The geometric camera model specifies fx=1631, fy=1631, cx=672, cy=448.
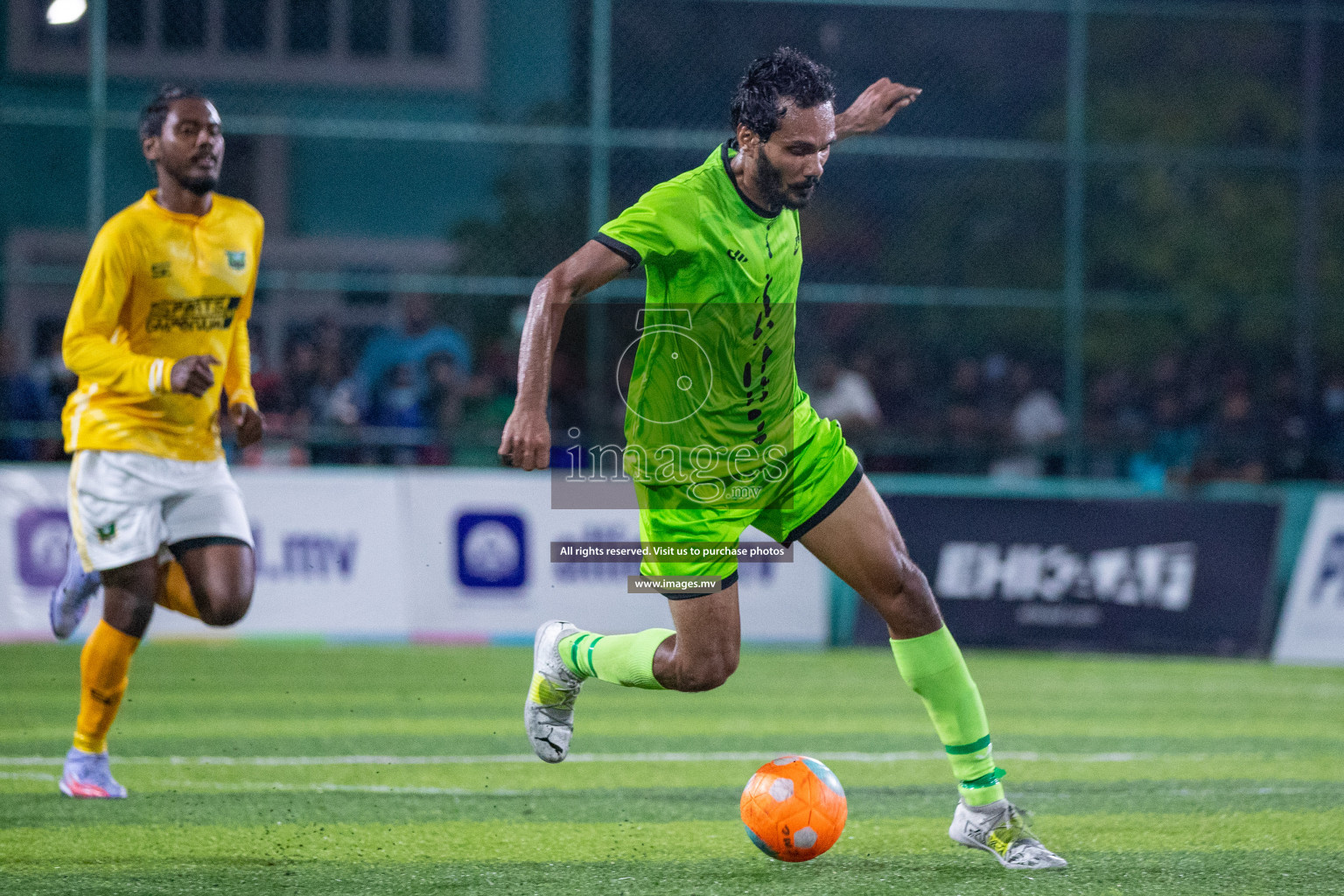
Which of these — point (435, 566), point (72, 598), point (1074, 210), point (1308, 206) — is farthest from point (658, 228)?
point (1308, 206)

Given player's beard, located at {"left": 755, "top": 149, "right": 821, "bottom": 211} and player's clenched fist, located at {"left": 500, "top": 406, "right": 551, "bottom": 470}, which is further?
player's beard, located at {"left": 755, "top": 149, "right": 821, "bottom": 211}

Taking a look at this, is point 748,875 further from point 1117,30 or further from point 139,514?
point 1117,30

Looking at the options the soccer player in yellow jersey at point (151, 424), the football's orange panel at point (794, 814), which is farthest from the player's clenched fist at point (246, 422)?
the football's orange panel at point (794, 814)

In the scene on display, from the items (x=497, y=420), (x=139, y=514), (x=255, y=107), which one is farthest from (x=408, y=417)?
(x=139, y=514)

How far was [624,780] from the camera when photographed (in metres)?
6.80

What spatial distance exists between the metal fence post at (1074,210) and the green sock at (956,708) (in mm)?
10424

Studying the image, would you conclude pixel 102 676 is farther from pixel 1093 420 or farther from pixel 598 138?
pixel 1093 420

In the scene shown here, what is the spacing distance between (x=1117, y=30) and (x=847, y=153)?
6.24 meters

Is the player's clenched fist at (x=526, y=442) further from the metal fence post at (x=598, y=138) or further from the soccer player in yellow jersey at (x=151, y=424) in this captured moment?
the metal fence post at (x=598, y=138)

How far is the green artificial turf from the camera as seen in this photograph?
4879mm

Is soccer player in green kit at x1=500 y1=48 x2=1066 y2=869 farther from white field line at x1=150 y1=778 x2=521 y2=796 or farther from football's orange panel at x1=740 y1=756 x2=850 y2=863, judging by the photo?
white field line at x1=150 y1=778 x2=521 y2=796

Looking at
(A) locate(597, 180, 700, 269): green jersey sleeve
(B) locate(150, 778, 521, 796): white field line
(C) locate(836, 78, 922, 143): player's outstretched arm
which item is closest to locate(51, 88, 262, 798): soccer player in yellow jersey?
(B) locate(150, 778, 521, 796): white field line

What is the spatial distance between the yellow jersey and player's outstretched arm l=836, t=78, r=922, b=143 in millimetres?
2411

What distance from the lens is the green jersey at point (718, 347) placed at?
16.1ft
